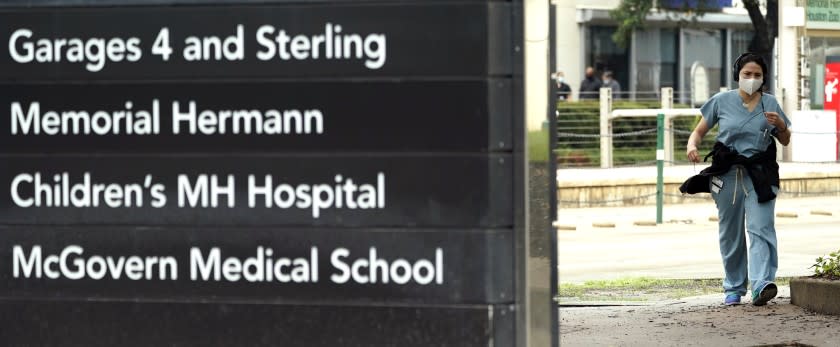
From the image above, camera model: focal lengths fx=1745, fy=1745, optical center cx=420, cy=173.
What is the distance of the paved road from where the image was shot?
13.4 m

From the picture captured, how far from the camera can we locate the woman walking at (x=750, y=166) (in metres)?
9.30

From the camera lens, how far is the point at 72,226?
4.42 meters

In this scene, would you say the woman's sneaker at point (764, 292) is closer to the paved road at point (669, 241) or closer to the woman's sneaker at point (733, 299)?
the woman's sneaker at point (733, 299)

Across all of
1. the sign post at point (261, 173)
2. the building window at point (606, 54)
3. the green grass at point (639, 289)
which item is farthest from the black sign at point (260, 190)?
the building window at point (606, 54)

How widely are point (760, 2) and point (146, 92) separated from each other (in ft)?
94.6

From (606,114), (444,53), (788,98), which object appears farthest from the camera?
(788,98)

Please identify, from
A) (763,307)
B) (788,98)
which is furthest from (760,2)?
(763,307)

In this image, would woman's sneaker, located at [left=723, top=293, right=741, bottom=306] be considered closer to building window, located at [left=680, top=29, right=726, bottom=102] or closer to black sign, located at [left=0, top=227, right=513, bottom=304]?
black sign, located at [left=0, top=227, right=513, bottom=304]

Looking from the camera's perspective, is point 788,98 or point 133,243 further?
point 788,98

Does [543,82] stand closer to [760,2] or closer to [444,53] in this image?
[444,53]

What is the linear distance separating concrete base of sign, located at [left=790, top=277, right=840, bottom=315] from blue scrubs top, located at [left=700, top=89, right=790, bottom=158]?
0.76 metres

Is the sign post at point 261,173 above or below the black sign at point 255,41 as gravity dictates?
below

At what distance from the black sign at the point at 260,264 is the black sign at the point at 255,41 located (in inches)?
15.6

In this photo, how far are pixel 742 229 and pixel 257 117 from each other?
226 inches
